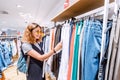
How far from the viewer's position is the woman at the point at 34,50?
6.28 feet

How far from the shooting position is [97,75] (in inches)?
46.1

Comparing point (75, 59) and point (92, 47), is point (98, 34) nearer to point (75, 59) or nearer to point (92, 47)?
point (92, 47)

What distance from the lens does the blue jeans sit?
3.77ft

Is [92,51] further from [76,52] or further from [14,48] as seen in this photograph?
[14,48]

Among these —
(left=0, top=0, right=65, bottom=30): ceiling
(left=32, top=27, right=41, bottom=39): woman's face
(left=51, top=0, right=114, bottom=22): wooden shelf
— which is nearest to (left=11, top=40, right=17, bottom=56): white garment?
(left=0, top=0, right=65, bottom=30): ceiling

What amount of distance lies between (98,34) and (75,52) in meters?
0.32

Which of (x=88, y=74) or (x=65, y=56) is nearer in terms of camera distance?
(x=88, y=74)

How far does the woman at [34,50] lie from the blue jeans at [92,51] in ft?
2.53

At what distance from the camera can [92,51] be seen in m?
1.14

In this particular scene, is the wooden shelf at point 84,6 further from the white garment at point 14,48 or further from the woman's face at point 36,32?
the white garment at point 14,48

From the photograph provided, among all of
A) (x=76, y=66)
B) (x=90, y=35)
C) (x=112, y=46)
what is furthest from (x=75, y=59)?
(x=112, y=46)

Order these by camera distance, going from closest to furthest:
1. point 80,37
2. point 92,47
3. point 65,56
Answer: point 92,47 → point 80,37 → point 65,56

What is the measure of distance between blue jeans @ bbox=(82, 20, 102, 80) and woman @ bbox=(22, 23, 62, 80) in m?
0.77

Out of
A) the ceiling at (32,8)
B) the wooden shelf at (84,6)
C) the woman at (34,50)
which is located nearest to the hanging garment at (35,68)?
the woman at (34,50)
